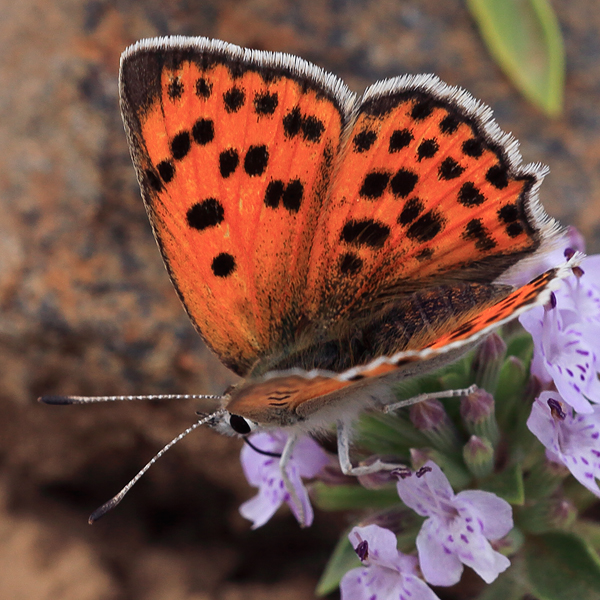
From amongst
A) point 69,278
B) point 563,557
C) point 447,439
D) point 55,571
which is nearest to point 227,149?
point 447,439

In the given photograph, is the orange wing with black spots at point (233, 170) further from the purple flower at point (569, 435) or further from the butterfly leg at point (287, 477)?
the purple flower at point (569, 435)

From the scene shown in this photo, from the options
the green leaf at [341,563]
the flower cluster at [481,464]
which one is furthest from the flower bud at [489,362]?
the green leaf at [341,563]

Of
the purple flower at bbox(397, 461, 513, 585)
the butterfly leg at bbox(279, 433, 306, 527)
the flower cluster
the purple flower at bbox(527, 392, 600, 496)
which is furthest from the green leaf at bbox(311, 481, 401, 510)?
the purple flower at bbox(527, 392, 600, 496)

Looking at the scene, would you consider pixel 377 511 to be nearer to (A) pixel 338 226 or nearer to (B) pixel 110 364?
(A) pixel 338 226

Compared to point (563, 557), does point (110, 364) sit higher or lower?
lower

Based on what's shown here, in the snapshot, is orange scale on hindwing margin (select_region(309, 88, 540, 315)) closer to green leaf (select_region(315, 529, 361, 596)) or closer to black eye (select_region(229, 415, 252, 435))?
black eye (select_region(229, 415, 252, 435))
